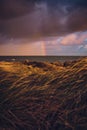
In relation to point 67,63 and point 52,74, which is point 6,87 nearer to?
point 52,74

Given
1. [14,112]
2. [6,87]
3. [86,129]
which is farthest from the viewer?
[6,87]

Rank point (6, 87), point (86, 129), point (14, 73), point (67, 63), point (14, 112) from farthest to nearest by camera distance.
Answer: point (67, 63)
point (14, 73)
point (6, 87)
point (14, 112)
point (86, 129)

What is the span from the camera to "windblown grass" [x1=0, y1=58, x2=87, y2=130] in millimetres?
4734

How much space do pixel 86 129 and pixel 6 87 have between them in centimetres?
162

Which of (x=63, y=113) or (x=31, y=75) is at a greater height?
(x=31, y=75)

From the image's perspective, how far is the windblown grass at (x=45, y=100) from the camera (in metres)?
4.73

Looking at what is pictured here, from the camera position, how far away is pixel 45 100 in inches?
194

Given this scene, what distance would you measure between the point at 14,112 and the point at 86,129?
119 cm

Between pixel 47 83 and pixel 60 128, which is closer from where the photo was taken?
pixel 60 128

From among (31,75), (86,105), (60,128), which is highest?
(31,75)

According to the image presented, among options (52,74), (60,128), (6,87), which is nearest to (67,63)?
(52,74)

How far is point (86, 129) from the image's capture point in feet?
15.2

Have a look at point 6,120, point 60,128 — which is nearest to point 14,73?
point 6,120

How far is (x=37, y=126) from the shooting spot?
477 centimetres
